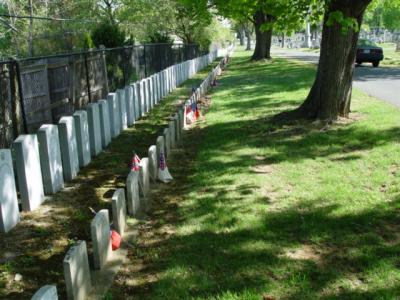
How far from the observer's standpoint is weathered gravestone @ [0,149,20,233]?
4.98 metres

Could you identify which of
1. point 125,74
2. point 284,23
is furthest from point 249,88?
point 284,23

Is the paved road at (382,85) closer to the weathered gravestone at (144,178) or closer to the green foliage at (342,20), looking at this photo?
the green foliage at (342,20)

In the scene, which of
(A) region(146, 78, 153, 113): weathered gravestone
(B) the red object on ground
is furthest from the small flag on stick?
(A) region(146, 78, 153, 113): weathered gravestone

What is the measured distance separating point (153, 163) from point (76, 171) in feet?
4.06

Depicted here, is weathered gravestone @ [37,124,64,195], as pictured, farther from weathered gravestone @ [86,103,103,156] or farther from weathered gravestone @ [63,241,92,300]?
weathered gravestone @ [63,241,92,300]

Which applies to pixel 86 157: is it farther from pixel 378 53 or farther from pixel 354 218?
pixel 378 53

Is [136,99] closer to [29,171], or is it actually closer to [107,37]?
[107,37]

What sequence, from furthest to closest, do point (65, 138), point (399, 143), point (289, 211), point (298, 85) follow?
point (298, 85) → point (399, 143) → point (65, 138) → point (289, 211)

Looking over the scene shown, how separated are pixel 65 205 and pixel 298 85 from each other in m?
12.2

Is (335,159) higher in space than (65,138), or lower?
lower

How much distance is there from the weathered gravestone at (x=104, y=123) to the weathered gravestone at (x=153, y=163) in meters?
2.36

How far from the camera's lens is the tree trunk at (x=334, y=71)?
9.10 m

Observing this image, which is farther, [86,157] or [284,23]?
[284,23]

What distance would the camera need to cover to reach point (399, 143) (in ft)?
25.5
